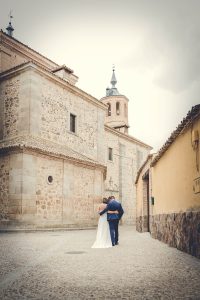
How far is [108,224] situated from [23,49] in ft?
66.5

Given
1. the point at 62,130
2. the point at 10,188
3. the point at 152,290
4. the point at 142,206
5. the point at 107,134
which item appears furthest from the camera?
the point at 107,134

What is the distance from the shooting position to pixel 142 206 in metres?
16.3

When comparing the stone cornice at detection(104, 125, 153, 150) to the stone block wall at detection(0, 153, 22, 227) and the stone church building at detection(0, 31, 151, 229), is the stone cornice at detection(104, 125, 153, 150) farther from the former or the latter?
the stone block wall at detection(0, 153, 22, 227)

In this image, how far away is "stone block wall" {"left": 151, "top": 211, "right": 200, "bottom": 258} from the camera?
703 cm

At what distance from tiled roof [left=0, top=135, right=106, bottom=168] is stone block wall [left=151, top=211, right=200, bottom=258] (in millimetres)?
9249

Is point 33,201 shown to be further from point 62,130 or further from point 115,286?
point 115,286

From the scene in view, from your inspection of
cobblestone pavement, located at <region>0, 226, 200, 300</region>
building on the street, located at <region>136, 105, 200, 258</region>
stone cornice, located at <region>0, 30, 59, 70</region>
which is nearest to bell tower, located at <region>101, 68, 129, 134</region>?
stone cornice, located at <region>0, 30, 59, 70</region>

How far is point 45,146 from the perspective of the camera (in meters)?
19.8

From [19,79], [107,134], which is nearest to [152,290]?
[19,79]

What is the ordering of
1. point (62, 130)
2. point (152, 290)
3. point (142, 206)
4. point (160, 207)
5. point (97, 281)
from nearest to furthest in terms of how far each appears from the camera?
point (152, 290)
point (97, 281)
point (160, 207)
point (142, 206)
point (62, 130)

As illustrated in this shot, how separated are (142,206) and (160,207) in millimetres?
4958

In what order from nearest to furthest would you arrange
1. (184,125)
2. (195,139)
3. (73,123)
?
(195,139)
(184,125)
(73,123)

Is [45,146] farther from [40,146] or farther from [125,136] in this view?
[125,136]

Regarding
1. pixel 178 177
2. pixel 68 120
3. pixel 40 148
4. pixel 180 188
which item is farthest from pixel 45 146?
pixel 180 188
